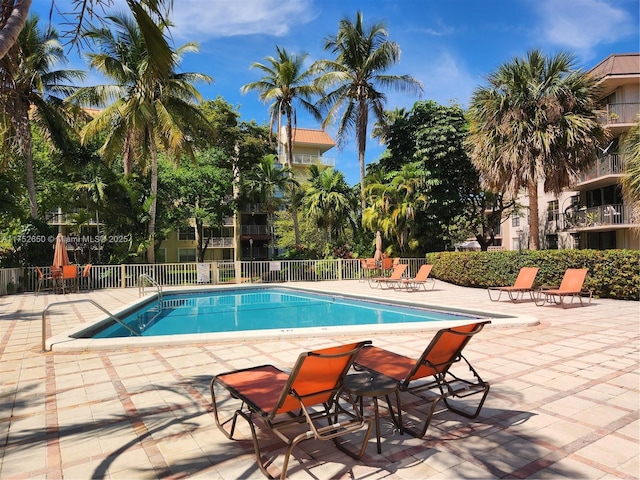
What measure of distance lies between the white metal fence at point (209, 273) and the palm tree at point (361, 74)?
471cm

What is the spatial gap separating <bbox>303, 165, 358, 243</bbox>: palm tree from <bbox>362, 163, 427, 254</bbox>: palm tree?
2.84 metres

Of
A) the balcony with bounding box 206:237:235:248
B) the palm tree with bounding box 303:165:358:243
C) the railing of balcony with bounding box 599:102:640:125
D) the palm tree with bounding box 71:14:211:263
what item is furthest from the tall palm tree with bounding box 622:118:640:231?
the balcony with bounding box 206:237:235:248

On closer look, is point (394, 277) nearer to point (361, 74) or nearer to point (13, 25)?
point (361, 74)

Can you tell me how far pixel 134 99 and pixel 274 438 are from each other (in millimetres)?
18712

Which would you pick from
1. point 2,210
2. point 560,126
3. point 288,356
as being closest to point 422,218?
point 560,126

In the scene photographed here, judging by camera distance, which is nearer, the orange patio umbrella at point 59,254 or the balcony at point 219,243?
the orange patio umbrella at point 59,254

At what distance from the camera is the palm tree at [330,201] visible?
944 inches

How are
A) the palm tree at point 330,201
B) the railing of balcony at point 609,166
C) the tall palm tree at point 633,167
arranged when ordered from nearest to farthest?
the tall palm tree at point 633,167 < the railing of balcony at point 609,166 < the palm tree at point 330,201

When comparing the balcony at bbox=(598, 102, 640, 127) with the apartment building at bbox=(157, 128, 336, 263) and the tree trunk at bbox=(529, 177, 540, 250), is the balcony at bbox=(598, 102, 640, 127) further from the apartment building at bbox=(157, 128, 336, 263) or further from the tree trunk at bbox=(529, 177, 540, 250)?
the apartment building at bbox=(157, 128, 336, 263)

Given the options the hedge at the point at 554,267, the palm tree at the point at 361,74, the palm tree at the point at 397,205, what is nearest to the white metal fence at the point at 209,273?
the palm tree at the point at 397,205

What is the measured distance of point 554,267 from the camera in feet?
42.1

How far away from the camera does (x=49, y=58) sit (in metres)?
18.4

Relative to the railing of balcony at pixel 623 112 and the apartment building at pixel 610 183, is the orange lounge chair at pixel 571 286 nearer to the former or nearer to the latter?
the apartment building at pixel 610 183

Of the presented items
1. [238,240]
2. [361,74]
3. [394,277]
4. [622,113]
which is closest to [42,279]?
[394,277]
